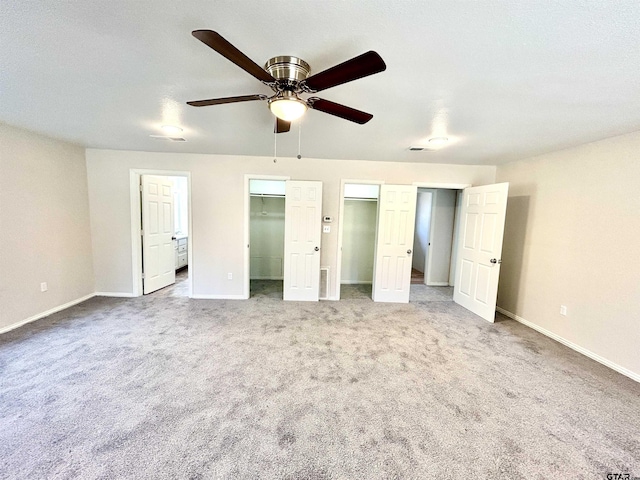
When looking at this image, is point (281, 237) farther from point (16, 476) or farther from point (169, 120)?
point (16, 476)

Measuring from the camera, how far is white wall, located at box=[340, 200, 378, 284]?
562cm

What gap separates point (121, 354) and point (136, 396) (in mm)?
824

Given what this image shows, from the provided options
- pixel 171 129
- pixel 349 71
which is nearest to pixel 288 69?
pixel 349 71

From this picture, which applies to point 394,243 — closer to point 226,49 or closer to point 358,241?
point 358,241

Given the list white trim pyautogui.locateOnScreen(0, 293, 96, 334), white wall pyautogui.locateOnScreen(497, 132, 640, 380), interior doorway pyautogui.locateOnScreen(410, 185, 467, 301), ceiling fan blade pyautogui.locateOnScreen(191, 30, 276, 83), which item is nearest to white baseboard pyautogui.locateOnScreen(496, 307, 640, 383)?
white wall pyautogui.locateOnScreen(497, 132, 640, 380)

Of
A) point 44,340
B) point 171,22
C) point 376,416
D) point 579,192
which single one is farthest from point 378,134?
point 44,340

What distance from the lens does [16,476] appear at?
1416 mm

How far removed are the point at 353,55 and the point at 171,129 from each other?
2458mm

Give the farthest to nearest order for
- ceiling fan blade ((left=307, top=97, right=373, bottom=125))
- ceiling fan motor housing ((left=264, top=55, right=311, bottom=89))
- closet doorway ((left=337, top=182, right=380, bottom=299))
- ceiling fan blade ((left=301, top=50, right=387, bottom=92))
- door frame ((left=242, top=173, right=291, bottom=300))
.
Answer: closet doorway ((left=337, top=182, right=380, bottom=299))
door frame ((left=242, top=173, right=291, bottom=300))
ceiling fan blade ((left=307, top=97, right=373, bottom=125))
ceiling fan motor housing ((left=264, top=55, right=311, bottom=89))
ceiling fan blade ((left=301, top=50, right=387, bottom=92))

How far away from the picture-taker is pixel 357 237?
565cm

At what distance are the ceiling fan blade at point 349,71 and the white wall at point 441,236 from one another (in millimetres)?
4877

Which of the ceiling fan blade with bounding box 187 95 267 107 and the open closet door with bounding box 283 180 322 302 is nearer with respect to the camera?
the ceiling fan blade with bounding box 187 95 267 107

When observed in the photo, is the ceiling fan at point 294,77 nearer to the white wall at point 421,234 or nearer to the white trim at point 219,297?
the white trim at point 219,297

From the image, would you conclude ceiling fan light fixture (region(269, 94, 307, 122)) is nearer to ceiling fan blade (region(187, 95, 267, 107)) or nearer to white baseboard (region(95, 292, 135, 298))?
ceiling fan blade (region(187, 95, 267, 107))
